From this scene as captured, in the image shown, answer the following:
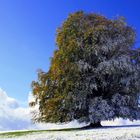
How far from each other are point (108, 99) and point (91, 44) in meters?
6.78

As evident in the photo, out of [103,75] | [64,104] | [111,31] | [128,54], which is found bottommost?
[64,104]

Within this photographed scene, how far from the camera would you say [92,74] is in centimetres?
4219

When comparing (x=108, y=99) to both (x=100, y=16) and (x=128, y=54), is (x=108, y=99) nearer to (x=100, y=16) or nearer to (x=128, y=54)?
(x=128, y=54)

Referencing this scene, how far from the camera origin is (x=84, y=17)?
4522 centimetres

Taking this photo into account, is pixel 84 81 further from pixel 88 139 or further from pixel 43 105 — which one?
pixel 88 139

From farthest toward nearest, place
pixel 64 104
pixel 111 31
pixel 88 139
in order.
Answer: pixel 111 31
pixel 64 104
pixel 88 139

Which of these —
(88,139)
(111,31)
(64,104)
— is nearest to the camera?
(88,139)

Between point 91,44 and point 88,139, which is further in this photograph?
point 91,44

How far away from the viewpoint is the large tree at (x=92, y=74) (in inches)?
1629

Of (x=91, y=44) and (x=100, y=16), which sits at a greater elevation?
(x=100, y=16)

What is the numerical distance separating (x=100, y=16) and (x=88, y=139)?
24.8m

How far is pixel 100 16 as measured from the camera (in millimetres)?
46000

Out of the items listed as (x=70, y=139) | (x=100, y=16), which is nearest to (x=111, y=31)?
(x=100, y=16)

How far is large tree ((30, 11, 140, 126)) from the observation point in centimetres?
4138
